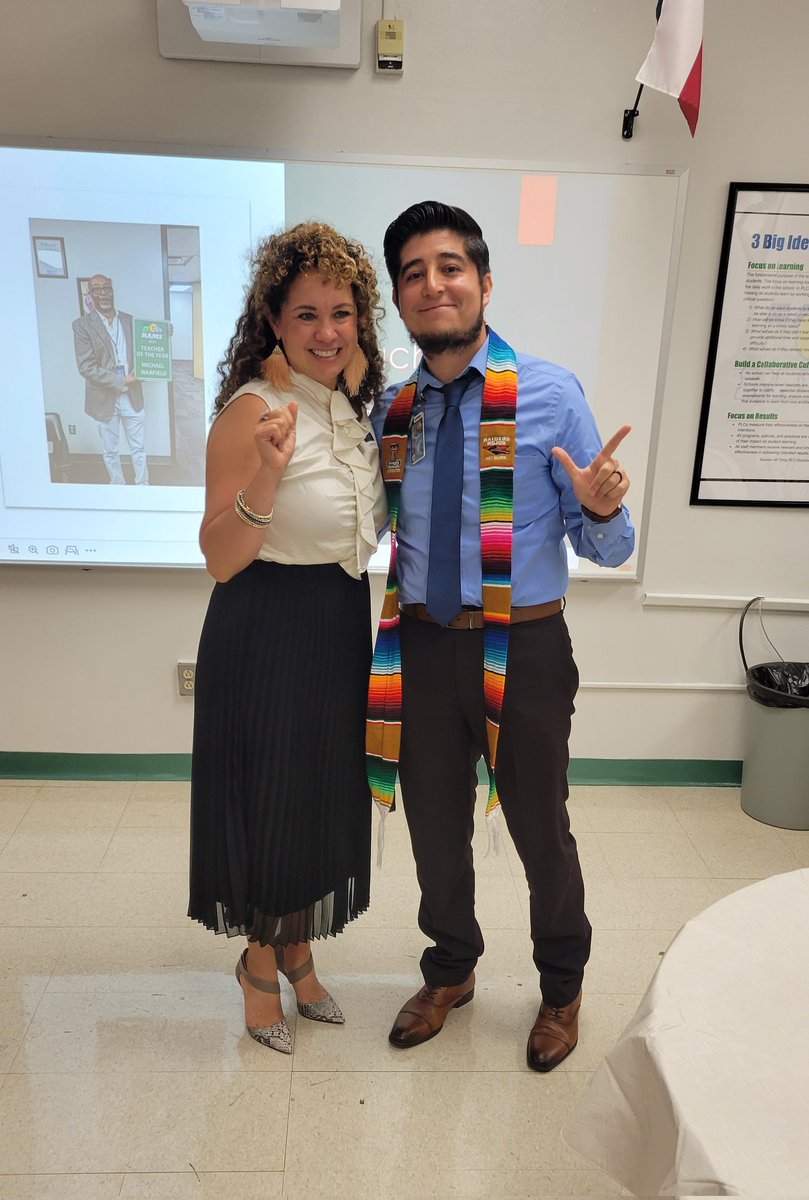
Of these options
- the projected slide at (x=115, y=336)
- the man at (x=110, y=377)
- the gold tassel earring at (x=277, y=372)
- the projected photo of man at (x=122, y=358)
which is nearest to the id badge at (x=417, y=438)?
the gold tassel earring at (x=277, y=372)

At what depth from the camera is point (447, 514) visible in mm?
1652

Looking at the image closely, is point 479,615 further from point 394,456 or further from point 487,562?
point 394,456

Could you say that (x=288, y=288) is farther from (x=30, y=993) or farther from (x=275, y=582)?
(x=30, y=993)

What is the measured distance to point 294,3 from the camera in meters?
2.07

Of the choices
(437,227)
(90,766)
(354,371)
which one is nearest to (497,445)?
(354,371)

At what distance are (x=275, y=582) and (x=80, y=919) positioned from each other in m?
1.33

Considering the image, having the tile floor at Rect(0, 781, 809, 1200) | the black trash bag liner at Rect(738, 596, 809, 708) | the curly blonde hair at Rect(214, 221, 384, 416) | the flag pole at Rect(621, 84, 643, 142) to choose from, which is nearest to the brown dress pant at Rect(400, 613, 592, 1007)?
the tile floor at Rect(0, 781, 809, 1200)

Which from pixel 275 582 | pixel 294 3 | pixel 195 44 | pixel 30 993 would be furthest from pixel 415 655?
pixel 195 44

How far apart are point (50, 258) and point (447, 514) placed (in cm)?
176

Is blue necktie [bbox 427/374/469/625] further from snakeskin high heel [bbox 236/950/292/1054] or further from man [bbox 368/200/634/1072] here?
snakeskin high heel [bbox 236/950/292/1054]

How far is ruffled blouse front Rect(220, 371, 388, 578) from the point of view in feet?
5.17

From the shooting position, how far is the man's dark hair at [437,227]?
5.25 ft

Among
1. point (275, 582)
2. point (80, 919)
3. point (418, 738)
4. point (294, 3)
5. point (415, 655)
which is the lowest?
point (80, 919)

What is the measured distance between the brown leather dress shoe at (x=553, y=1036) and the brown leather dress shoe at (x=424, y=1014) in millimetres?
196
